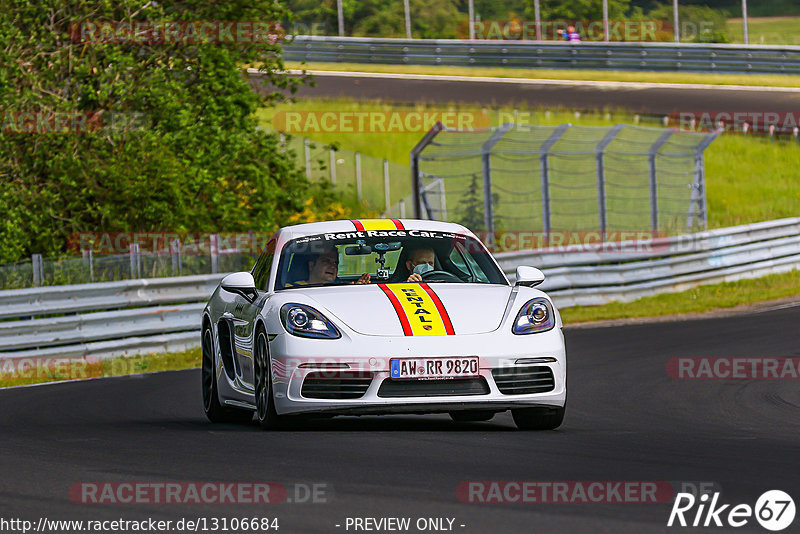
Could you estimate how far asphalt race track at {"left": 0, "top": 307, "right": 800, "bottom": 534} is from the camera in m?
5.96

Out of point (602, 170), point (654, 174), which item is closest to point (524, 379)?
point (602, 170)

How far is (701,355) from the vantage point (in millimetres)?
14734

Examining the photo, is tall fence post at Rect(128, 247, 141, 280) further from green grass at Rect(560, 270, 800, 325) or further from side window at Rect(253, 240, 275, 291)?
side window at Rect(253, 240, 275, 291)

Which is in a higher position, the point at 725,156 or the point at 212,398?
the point at 212,398

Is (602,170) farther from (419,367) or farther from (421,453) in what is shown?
(421,453)

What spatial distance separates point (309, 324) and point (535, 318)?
1.37 metres

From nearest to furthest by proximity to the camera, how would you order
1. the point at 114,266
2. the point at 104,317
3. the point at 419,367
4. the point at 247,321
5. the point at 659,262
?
the point at 419,367 → the point at 247,321 → the point at 104,317 → the point at 114,266 → the point at 659,262

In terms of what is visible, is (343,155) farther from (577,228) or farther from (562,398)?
(562,398)

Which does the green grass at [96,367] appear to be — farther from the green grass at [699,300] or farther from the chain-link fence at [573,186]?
the chain-link fence at [573,186]

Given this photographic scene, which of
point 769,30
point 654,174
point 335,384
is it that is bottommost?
point 654,174

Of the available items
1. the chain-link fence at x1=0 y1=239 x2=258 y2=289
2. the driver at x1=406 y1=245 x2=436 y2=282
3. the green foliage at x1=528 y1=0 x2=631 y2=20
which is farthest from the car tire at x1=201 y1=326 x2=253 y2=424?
the green foliage at x1=528 y1=0 x2=631 y2=20

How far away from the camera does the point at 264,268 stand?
10.3 m

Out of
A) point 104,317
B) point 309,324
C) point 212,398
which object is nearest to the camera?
point 309,324

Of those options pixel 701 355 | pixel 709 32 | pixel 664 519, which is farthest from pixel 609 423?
pixel 709 32
